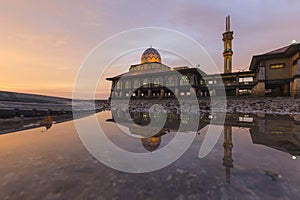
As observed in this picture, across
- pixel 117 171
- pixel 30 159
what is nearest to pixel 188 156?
pixel 117 171

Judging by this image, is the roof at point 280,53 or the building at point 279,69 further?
the building at point 279,69

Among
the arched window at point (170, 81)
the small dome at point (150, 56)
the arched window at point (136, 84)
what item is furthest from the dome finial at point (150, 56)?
the arched window at point (170, 81)

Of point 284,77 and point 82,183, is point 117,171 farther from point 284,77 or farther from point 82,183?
point 284,77

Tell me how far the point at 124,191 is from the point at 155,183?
637mm

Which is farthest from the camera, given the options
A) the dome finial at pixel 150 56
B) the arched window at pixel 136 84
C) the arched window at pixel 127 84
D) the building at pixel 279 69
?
the dome finial at pixel 150 56

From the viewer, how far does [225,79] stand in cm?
3559

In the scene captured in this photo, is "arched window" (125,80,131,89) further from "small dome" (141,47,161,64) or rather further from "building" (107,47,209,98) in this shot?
"small dome" (141,47,161,64)

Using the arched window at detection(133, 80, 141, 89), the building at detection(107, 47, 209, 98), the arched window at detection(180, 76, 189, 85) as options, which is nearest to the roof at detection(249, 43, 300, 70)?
the building at detection(107, 47, 209, 98)

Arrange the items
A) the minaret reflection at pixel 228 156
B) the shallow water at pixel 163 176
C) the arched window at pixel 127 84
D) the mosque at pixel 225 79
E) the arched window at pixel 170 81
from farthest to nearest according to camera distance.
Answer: the arched window at pixel 127 84 → the arched window at pixel 170 81 → the mosque at pixel 225 79 → the minaret reflection at pixel 228 156 → the shallow water at pixel 163 176

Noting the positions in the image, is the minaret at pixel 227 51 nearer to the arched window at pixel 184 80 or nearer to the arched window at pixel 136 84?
the arched window at pixel 184 80

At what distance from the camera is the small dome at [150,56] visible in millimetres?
53281

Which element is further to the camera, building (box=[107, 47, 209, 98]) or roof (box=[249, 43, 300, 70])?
building (box=[107, 47, 209, 98])

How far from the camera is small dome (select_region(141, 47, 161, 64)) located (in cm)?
5328

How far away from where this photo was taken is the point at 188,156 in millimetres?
4520
